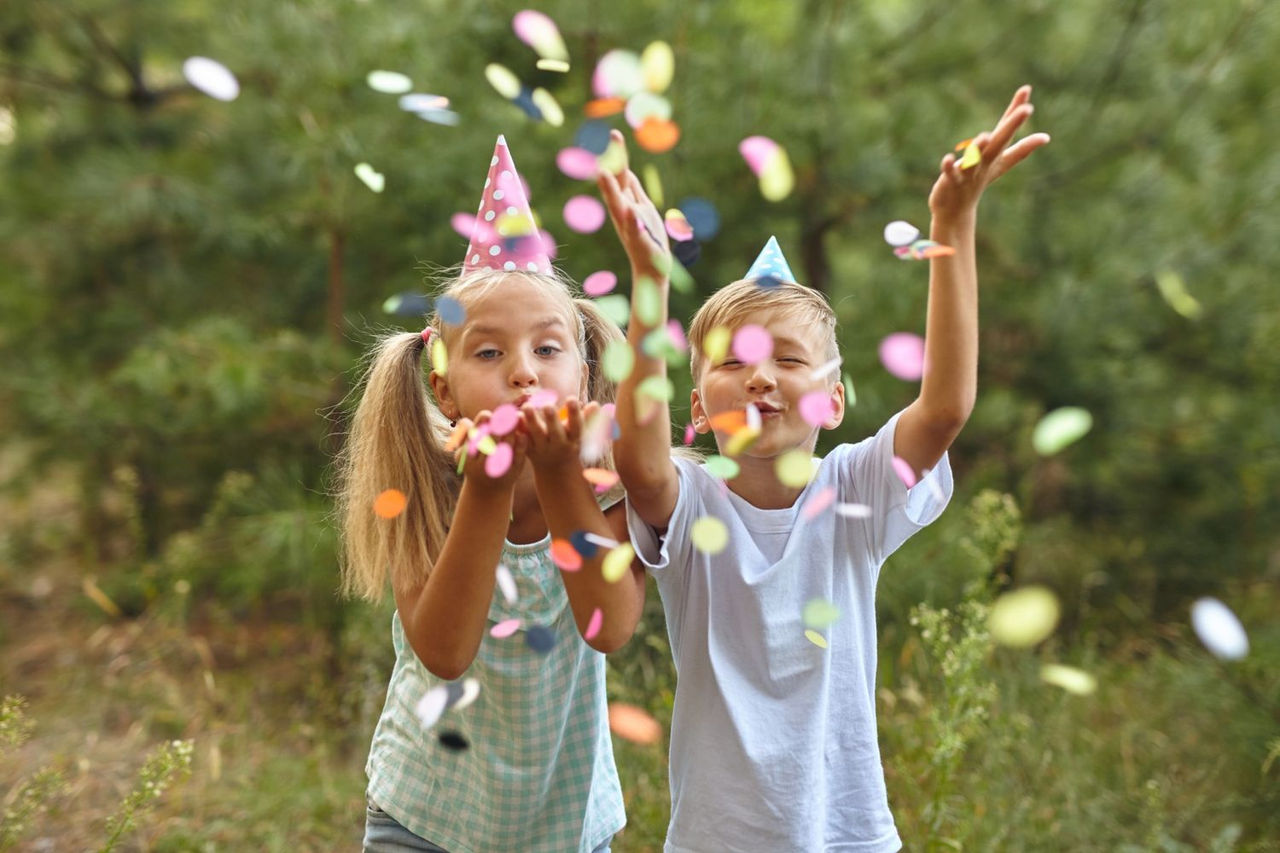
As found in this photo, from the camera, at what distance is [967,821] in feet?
6.31

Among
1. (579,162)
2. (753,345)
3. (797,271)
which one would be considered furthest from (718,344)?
(797,271)

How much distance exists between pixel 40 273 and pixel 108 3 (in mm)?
842

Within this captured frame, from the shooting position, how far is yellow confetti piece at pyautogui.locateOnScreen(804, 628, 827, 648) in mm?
1243

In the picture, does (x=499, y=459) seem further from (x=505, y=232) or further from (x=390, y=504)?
(x=505, y=232)

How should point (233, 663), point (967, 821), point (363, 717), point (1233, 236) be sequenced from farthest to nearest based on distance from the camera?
point (233, 663) → point (1233, 236) → point (363, 717) → point (967, 821)

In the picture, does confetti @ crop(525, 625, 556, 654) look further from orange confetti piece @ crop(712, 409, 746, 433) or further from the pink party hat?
the pink party hat

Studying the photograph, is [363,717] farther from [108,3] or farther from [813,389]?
[108,3]

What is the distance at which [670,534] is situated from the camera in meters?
1.22

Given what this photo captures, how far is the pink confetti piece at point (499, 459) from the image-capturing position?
1109mm

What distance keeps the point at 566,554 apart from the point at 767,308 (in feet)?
1.19

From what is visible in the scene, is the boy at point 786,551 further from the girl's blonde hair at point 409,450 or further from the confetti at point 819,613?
the girl's blonde hair at point 409,450

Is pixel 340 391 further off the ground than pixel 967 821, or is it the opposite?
pixel 340 391

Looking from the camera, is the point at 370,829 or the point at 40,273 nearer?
the point at 370,829

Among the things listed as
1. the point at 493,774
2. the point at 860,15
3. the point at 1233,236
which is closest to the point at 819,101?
the point at 860,15
